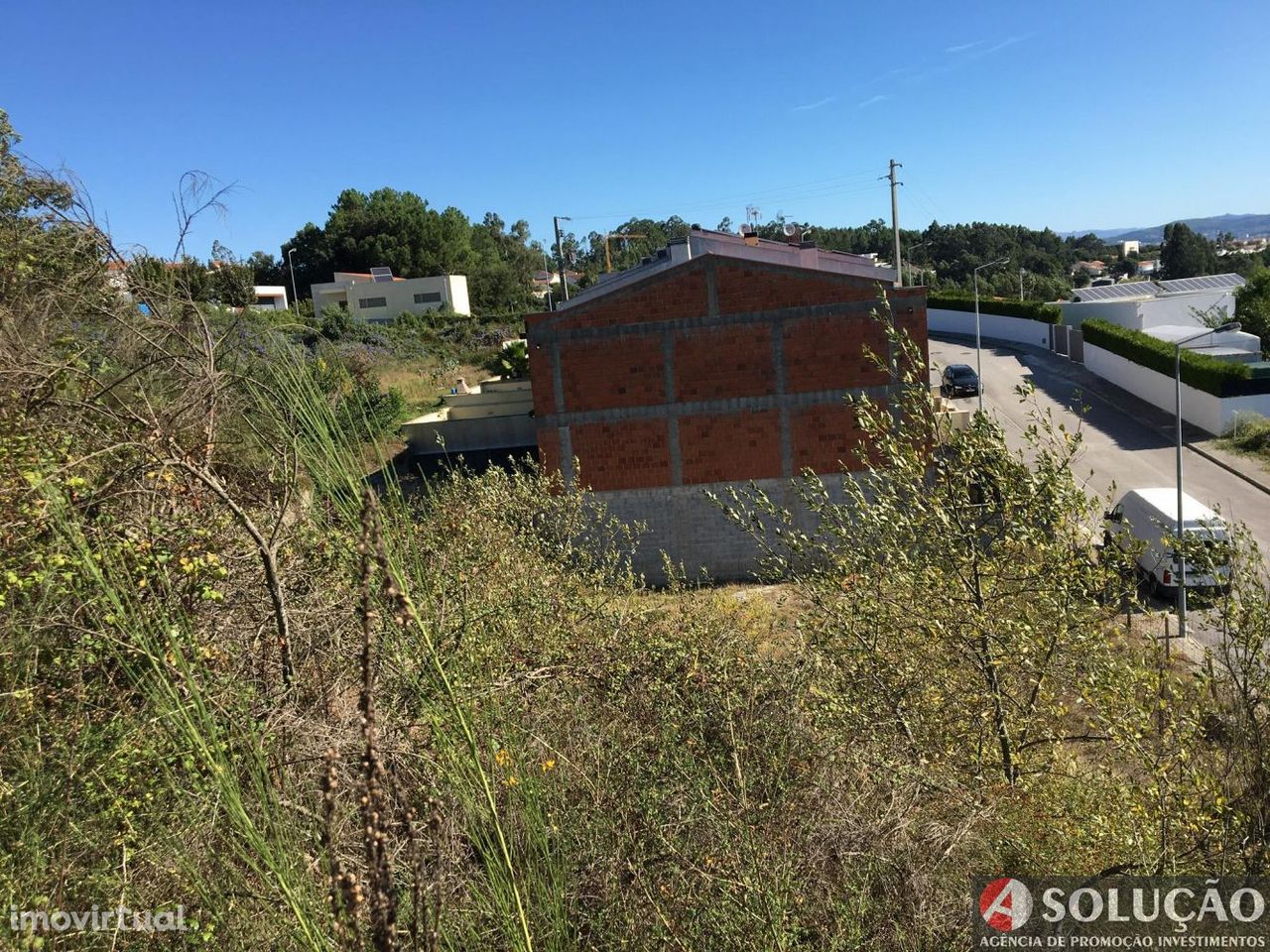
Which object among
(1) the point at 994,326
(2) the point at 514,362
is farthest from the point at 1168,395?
(2) the point at 514,362

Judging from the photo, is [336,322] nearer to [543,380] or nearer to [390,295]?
[390,295]

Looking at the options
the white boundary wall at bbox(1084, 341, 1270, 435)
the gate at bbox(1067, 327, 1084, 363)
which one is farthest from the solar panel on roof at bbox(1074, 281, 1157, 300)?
the white boundary wall at bbox(1084, 341, 1270, 435)

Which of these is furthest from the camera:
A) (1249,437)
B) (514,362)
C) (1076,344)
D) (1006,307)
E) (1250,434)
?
(1006,307)

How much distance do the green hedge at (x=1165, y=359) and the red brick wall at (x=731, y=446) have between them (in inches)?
651

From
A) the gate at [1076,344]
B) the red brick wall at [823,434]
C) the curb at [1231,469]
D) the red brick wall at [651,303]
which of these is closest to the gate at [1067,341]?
the gate at [1076,344]

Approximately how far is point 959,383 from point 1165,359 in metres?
6.97

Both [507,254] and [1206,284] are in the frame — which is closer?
[1206,284]

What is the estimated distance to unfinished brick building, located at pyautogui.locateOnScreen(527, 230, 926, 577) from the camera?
59.7 feet

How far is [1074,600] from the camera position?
5.14 m

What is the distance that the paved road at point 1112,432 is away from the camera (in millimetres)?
20031

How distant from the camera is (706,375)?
736 inches

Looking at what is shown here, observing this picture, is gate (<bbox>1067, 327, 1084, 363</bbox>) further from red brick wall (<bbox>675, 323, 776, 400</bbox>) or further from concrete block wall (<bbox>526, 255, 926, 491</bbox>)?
red brick wall (<bbox>675, 323, 776, 400</bbox>)

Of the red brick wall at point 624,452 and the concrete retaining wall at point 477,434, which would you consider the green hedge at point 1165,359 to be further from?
the concrete retaining wall at point 477,434

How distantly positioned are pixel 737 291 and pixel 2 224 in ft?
47.6
